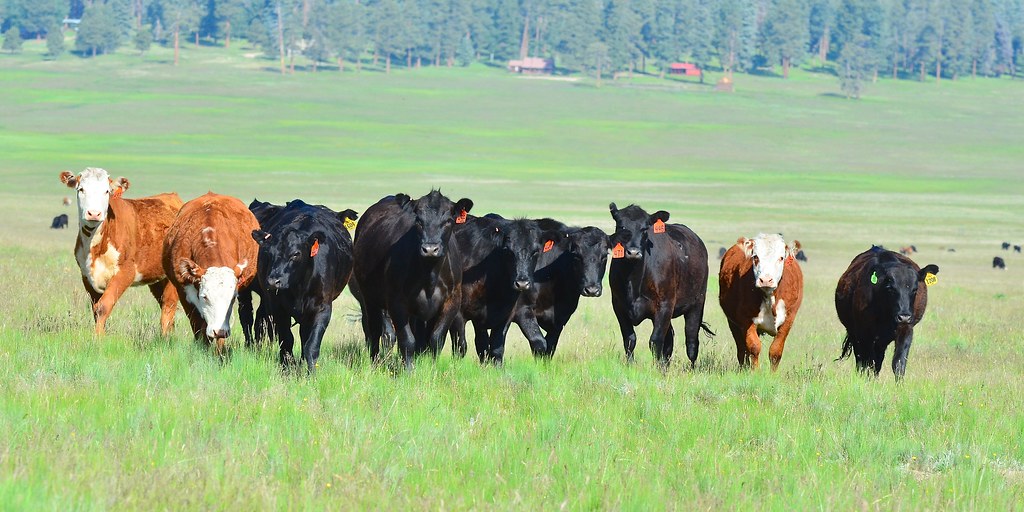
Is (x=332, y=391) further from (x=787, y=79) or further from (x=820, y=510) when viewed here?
(x=787, y=79)

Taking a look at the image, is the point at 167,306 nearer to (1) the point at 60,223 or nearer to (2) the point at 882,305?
(2) the point at 882,305

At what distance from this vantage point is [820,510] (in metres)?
6.43

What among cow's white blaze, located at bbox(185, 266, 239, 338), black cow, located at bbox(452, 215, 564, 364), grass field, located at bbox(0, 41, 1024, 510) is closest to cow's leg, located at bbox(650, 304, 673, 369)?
grass field, located at bbox(0, 41, 1024, 510)

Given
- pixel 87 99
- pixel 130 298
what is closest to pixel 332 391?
pixel 130 298

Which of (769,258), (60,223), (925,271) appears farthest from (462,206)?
(60,223)

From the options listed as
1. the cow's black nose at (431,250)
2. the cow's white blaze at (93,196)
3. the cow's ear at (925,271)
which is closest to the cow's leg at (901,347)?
the cow's ear at (925,271)

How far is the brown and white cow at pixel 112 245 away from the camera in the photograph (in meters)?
12.1

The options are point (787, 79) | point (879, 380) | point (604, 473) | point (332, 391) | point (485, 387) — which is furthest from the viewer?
point (787, 79)

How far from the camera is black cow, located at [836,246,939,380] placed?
12.9 metres

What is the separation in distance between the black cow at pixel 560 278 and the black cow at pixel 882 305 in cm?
284

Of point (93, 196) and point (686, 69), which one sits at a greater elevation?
point (686, 69)

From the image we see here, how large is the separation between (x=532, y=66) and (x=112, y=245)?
171 m

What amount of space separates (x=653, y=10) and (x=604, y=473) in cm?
19623

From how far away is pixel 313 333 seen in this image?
10.4m
